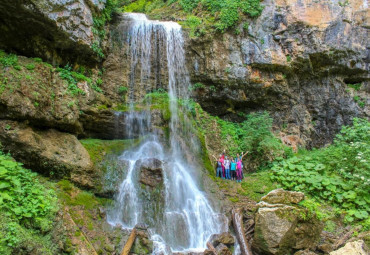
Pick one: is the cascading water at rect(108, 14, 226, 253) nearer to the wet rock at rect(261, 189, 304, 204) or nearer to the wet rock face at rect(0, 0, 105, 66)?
the wet rock at rect(261, 189, 304, 204)

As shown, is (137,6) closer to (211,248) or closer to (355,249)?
(211,248)

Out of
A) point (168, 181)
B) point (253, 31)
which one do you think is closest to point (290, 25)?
point (253, 31)

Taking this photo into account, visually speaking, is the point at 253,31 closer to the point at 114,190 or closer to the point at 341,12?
the point at 341,12

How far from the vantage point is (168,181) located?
311 inches

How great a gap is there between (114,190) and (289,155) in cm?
831

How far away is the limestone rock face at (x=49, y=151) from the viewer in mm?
6160

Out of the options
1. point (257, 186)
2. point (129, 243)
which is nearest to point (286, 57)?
point (257, 186)

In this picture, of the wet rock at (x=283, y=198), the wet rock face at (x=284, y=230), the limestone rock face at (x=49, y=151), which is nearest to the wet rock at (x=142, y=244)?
the limestone rock face at (x=49, y=151)

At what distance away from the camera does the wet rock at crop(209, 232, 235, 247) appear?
6.61m

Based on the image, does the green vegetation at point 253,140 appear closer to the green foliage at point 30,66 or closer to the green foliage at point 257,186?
the green foliage at point 257,186

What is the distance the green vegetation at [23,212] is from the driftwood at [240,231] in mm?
4385

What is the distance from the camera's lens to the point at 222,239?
6.65 meters

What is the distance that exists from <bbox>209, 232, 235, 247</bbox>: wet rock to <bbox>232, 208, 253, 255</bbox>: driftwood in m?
0.22

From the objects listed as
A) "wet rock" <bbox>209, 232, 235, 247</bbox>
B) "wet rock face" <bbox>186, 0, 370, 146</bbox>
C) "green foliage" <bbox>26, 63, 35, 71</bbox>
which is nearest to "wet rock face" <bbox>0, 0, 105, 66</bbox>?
"green foliage" <bbox>26, 63, 35, 71</bbox>
